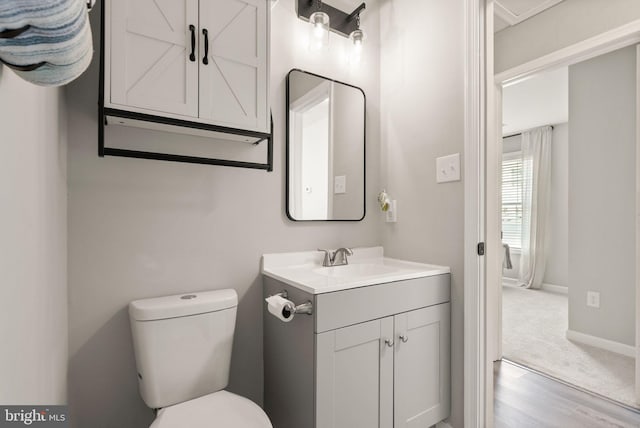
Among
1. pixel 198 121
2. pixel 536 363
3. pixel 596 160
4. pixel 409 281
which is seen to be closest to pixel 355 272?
pixel 409 281

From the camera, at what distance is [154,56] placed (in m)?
1.13

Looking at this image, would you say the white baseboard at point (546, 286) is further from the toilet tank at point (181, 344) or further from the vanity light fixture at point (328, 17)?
the toilet tank at point (181, 344)

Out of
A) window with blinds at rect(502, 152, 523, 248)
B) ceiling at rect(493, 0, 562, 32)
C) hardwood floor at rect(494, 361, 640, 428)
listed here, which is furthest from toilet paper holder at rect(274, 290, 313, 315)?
window with blinds at rect(502, 152, 523, 248)

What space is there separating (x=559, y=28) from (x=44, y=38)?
8.87 ft

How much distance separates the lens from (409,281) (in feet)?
4.70

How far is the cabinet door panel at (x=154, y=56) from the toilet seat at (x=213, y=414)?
1074mm

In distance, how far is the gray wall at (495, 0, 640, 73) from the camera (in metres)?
1.81

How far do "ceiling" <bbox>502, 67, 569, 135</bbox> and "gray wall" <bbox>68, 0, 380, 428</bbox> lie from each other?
2.43 metres

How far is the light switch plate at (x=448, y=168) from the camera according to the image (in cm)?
152

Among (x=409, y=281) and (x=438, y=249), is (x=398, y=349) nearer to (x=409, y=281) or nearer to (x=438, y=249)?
(x=409, y=281)

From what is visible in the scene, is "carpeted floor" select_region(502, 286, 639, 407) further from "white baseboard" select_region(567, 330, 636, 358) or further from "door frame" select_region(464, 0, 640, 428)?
"door frame" select_region(464, 0, 640, 428)

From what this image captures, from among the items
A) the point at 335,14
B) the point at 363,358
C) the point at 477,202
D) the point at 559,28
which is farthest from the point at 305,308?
the point at 559,28

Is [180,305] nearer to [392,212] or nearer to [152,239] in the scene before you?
[152,239]

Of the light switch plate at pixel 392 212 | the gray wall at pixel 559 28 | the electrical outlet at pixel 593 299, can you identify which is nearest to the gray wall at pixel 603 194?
the electrical outlet at pixel 593 299
